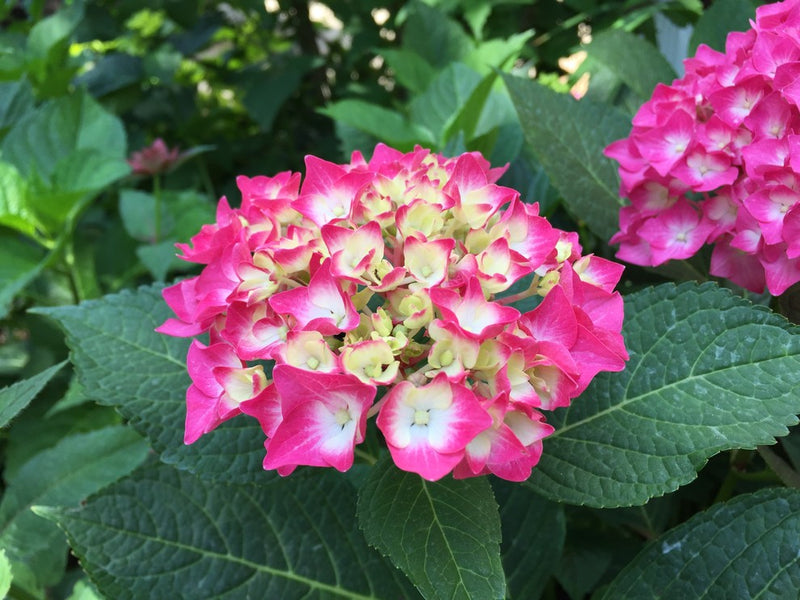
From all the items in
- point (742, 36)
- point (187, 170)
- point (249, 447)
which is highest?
point (742, 36)

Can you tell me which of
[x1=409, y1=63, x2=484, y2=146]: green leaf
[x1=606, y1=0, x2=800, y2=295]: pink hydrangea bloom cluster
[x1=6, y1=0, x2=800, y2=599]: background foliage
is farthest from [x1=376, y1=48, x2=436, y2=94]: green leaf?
[x1=606, y1=0, x2=800, y2=295]: pink hydrangea bloom cluster

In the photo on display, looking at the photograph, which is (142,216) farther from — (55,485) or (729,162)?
(729,162)

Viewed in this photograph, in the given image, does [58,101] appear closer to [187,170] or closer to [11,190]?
[11,190]

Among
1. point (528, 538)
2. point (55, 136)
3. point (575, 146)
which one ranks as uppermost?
point (575, 146)

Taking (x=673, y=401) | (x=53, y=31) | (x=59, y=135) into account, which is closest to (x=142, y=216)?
(x=59, y=135)

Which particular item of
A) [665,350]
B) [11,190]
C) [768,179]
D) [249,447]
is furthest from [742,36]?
[11,190]

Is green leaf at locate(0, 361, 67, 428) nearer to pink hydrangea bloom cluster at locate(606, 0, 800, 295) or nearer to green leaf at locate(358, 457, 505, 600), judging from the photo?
green leaf at locate(358, 457, 505, 600)
